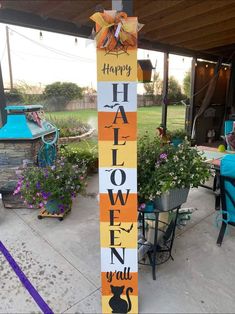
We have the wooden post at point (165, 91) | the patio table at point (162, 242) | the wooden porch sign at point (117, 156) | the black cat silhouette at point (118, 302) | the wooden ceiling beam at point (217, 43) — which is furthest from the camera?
the wooden post at point (165, 91)

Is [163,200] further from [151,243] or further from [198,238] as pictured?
[198,238]

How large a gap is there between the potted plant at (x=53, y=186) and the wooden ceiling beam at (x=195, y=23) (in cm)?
280

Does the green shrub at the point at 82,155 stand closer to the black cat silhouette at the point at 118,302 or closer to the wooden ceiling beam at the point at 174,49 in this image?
the wooden ceiling beam at the point at 174,49

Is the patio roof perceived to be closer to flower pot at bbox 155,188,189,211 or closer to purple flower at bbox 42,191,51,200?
flower pot at bbox 155,188,189,211

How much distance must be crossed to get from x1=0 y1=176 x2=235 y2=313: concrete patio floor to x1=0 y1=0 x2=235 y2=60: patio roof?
221cm

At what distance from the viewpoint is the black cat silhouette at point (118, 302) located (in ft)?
4.81

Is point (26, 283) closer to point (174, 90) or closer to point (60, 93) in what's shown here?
point (60, 93)

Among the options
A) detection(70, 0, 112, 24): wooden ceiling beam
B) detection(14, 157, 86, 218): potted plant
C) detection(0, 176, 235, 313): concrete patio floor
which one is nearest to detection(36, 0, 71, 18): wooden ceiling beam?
detection(70, 0, 112, 24): wooden ceiling beam

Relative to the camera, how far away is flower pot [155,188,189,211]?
1.62 meters

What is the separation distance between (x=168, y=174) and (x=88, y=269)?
104cm

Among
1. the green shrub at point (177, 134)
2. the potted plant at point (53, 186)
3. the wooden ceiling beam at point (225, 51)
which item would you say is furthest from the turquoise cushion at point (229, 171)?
the wooden ceiling beam at point (225, 51)

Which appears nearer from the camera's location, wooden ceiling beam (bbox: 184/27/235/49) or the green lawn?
the green lawn

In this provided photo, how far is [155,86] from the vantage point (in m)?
5.00

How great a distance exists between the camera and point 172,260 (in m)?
2.04
